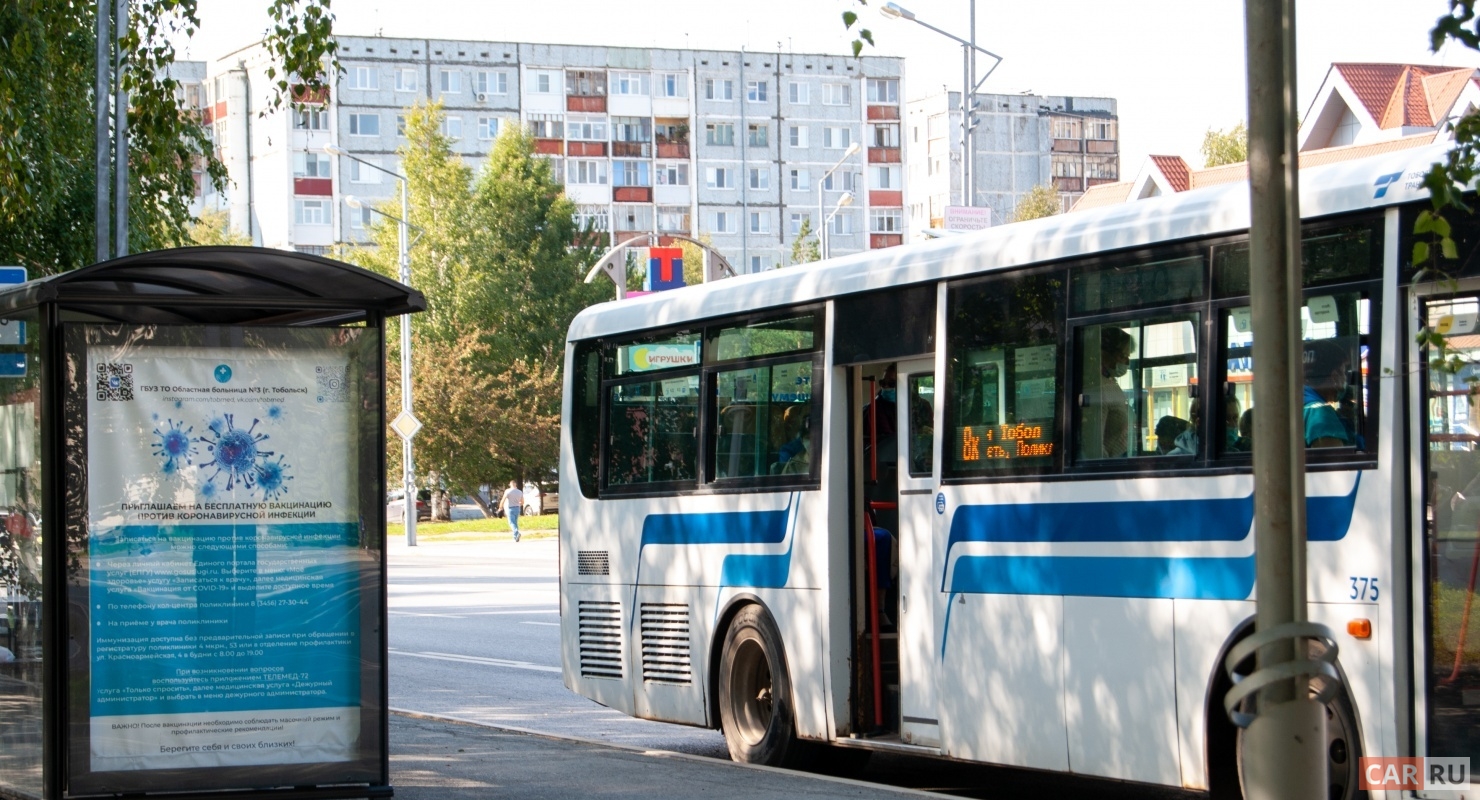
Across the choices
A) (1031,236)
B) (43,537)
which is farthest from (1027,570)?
(43,537)

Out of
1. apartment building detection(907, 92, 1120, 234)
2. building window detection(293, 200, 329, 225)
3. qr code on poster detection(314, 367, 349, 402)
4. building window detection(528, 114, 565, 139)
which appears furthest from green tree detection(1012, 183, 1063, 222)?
qr code on poster detection(314, 367, 349, 402)

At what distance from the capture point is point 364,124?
93.4 meters

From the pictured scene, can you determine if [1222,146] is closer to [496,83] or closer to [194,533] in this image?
[496,83]

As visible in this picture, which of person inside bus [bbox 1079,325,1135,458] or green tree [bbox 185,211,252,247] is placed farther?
green tree [bbox 185,211,252,247]

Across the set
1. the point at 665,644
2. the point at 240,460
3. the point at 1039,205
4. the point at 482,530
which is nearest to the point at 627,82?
the point at 1039,205

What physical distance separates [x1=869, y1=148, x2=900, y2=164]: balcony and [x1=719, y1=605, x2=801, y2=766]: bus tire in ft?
311

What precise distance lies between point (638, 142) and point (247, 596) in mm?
91973

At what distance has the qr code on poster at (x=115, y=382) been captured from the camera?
8.07m

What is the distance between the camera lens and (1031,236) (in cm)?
955

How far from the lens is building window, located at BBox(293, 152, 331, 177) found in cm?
9162

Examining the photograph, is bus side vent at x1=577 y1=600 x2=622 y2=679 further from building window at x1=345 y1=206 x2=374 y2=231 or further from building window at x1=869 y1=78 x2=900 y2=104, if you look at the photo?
building window at x1=869 y1=78 x2=900 y2=104

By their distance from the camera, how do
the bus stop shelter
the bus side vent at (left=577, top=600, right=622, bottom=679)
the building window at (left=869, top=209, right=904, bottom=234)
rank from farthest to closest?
the building window at (left=869, top=209, right=904, bottom=234)
the bus side vent at (left=577, top=600, right=622, bottom=679)
the bus stop shelter

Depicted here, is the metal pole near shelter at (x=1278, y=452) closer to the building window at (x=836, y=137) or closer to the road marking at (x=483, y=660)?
the road marking at (x=483, y=660)

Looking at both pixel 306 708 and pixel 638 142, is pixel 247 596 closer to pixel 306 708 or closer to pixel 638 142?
pixel 306 708
